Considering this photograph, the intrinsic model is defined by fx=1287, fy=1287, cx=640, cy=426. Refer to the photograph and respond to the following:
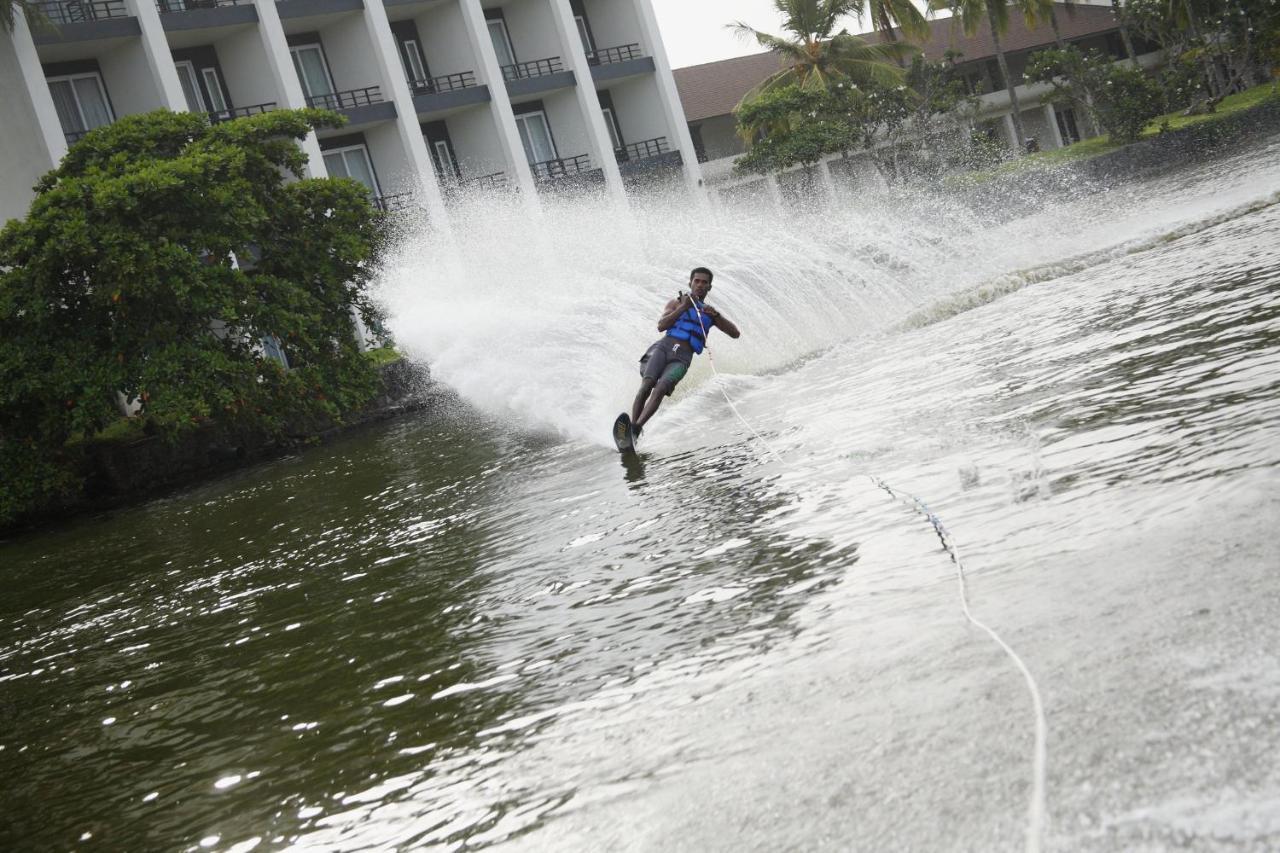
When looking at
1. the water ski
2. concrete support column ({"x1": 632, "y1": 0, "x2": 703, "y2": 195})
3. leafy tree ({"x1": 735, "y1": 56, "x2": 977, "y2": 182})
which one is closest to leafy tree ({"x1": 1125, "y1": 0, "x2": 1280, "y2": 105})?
leafy tree ({"x1": 735, "y1": 56, "x2": 977, "y2": 182})

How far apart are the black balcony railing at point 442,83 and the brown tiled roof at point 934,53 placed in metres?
16.0

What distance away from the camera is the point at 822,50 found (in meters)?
52.0

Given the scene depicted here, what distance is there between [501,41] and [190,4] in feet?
35.8

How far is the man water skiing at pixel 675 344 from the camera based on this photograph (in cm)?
1399

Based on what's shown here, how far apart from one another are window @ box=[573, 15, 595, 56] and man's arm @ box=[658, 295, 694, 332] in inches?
1284

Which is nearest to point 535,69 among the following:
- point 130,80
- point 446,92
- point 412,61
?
point 412,61

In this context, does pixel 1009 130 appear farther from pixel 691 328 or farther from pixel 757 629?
pixel 757 629

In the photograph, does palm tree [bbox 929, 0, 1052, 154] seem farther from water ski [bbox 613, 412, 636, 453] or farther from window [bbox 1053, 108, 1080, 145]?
water ski [bbox 613, 412, 636, 453]

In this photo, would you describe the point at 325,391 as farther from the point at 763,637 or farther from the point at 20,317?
the point at 763,637

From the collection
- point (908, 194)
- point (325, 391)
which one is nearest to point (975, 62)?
point (908, 194)

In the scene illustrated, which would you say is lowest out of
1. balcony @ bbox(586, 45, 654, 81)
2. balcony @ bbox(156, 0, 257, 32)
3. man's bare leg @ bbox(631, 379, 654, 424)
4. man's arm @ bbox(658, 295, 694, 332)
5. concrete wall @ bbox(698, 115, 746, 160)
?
man's bare leg @ bbox(631, 379, 654, 424)

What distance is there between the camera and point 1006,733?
176 inches

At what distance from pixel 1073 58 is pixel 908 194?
9170mm

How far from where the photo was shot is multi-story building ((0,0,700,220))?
32281 millimetres
